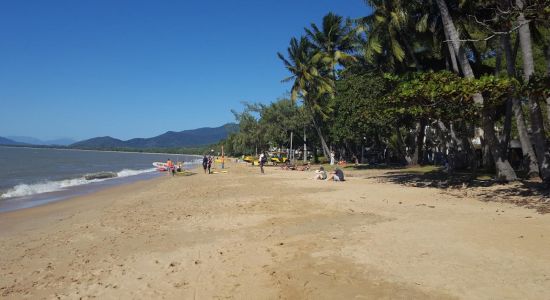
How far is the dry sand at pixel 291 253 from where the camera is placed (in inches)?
208

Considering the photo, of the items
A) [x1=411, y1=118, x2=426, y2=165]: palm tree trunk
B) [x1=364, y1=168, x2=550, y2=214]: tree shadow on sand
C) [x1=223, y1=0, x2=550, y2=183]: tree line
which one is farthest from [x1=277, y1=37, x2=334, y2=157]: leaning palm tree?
[x1=364, y1=168, x2=550, y2=214]: tree shadow on sand

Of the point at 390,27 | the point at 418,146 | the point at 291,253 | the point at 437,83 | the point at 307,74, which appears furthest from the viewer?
the point at 307,74

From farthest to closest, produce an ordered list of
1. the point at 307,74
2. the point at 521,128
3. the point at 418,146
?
the point at 307,74, the point at 418,146, the point at 521,128

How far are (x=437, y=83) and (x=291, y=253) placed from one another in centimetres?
974

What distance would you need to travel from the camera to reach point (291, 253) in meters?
6.95

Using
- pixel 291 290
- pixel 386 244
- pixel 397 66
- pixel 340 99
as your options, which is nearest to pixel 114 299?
pixel 291 290

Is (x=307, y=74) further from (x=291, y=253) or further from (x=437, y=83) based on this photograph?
(x=291, y=253)

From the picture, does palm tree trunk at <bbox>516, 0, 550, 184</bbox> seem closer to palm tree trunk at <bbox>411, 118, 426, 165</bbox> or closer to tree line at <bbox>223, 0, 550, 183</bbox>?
tree line at <bbox>223, 0, 550, 183</bbox>

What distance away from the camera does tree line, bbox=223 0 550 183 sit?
45.6 feet

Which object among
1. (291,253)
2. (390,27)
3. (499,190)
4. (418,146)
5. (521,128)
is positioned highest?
(390,27)

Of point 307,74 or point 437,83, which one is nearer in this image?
point 437,83

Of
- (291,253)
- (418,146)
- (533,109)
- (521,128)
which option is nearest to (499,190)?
(533,109)

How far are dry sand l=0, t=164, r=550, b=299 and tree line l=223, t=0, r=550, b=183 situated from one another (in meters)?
4.44

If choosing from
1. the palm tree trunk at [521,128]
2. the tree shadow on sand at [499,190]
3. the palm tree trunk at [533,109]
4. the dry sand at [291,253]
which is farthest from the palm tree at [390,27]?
the dry sand at [291,253]
